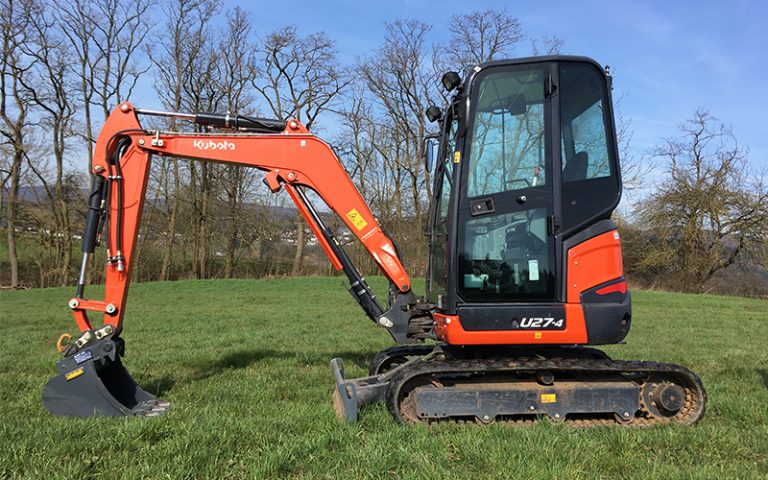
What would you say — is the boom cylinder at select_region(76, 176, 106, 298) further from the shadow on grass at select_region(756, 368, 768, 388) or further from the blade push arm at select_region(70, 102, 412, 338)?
the shadow on grass at select_region(756, 368, 768, 388)

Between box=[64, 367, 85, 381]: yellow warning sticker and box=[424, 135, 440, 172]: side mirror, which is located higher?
box=[424, 135, 440, 172]: side mirror

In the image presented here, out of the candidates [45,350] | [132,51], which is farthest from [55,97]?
[45,350]

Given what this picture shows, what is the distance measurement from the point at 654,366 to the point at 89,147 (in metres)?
34.0

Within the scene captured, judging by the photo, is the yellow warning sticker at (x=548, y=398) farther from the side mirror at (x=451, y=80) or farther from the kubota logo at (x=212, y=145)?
the kubota logo at (x=212, y=145)

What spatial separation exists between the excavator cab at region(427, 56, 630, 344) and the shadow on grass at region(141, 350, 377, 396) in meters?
3.05

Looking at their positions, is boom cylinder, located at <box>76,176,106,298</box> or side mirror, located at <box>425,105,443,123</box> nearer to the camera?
boom cylinder, located at <box>76,176,106,298</box>

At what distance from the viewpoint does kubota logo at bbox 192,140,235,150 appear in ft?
16.2

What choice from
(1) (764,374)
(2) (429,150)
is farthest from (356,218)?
(1) (764,374)

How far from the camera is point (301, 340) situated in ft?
31.8

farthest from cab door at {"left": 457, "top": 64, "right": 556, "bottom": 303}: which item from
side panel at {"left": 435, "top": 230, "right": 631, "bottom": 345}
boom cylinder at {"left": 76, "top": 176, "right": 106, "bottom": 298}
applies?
boom cylinder at {"left": 76, "top": 176, "right": 106, "bottom": 298}

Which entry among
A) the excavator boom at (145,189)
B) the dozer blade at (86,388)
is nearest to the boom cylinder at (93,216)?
the excavator boom at (145,189)

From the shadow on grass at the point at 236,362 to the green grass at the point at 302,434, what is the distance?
1.0 inches

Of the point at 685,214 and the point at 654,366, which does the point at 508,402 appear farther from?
the point at 685,214

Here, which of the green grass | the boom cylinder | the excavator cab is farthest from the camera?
the boom cylinder
